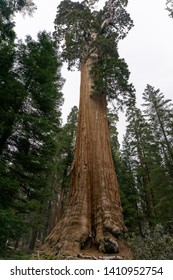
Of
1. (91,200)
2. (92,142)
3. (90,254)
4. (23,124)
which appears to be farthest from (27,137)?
(90,254)

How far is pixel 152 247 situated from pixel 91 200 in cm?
188

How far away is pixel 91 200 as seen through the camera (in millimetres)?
6438

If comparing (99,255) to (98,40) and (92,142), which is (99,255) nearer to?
(92,142)

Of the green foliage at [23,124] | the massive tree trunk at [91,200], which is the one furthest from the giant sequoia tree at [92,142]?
the green foliage at [23,124]

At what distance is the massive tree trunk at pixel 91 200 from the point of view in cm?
555

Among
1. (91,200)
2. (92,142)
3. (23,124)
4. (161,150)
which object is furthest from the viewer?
(161,150)

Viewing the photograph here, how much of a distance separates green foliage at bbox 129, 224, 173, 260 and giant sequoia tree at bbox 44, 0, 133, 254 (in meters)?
0.42

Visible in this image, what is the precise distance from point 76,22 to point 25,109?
4464 mm

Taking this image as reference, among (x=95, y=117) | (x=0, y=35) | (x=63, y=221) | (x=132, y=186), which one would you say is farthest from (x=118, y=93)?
(x=132, y=186)

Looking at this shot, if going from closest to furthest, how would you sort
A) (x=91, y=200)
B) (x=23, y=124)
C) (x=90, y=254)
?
1. (x=90, y=254)
2. (x=91, y=200)
3. (x=23, y=124)

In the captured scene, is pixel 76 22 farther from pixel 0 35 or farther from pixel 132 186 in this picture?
pixel 132 186

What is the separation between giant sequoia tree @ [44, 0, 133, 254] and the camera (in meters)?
5.72

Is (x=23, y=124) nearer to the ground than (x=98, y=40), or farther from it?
nearer to the ground

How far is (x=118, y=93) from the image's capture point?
9.38 metres
